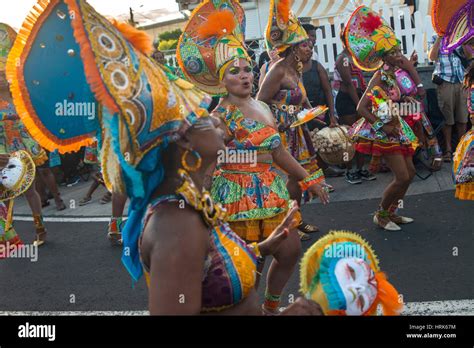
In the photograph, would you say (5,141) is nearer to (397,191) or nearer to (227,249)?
(397,191)

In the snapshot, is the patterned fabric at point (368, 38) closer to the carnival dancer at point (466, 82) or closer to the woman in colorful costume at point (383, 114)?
the woman in colorful costume at point (383, 114)

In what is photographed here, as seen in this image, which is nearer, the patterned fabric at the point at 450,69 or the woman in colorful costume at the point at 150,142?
the woman in colorful costume at the point at 150,142

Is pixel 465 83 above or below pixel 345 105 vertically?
above

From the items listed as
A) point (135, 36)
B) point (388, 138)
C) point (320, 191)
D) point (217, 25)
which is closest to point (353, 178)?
point (388, 138)

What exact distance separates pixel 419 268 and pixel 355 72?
15.9ft

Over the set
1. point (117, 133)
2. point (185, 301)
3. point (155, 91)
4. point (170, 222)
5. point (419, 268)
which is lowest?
point (419, 268)

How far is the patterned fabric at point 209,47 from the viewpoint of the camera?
4.01 meters

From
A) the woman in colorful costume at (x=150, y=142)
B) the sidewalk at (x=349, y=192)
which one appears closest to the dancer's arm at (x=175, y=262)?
the woman in colorful costume at (x=150, y=142)

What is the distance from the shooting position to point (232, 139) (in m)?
3.98

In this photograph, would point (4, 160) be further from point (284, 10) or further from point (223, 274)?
point (223, 274)

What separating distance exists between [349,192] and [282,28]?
278 centimetres

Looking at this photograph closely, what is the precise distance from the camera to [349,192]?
7.73 m

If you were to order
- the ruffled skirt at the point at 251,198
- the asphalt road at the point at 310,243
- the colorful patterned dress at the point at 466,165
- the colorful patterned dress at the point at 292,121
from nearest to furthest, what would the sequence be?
the ruffled skirt at the point at 251,198 → the asphalt road at the point at 310,243 → the colorful patterned dress at the point at 466,165 → the colorful patterned dress at the point at 292,121

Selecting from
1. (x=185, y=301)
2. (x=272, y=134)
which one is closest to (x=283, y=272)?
(x=272, y=134)
